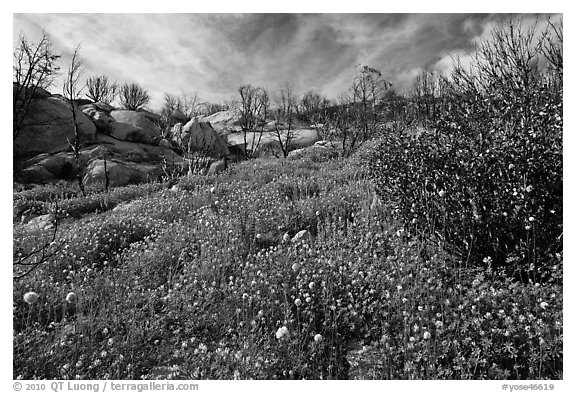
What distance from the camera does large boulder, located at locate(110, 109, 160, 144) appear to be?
82.9 feet

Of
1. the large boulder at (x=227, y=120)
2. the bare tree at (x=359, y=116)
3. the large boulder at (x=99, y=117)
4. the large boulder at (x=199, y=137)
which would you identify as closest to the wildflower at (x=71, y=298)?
the bare tree at (x=359, y=116)

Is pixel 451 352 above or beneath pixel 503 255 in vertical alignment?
beneath

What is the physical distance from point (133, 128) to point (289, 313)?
25973 millimetres

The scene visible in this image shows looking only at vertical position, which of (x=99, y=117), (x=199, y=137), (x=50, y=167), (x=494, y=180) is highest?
(x=99, y=117)

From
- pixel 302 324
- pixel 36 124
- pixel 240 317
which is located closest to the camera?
pixel 302 324

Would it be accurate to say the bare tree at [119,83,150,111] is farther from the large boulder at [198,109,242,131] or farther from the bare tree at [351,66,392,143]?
the bare tree at [351,66,392,143]

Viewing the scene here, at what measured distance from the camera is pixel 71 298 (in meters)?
3.51

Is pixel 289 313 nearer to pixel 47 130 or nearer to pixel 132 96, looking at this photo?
pixel 47 130

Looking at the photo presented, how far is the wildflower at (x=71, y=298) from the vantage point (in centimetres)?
341

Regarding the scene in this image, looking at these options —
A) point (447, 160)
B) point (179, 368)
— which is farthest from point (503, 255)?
point (179, 368)

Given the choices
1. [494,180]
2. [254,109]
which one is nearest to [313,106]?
[254,109]

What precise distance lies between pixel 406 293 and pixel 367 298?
0.37m

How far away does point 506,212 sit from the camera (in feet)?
12.1
